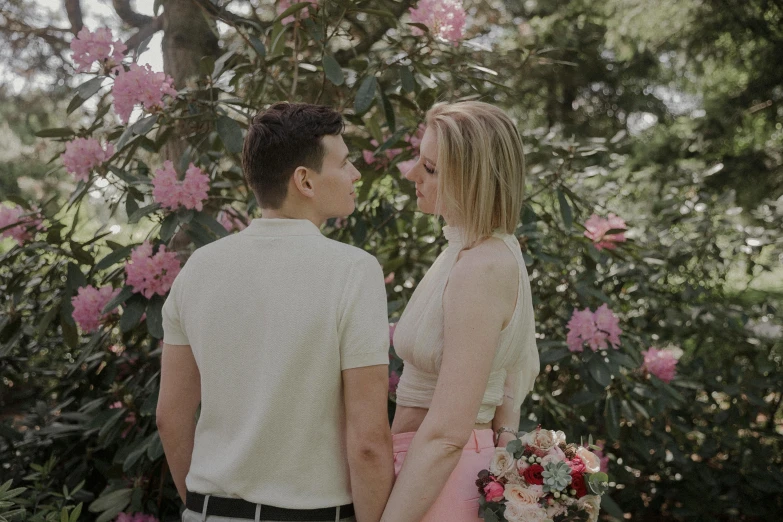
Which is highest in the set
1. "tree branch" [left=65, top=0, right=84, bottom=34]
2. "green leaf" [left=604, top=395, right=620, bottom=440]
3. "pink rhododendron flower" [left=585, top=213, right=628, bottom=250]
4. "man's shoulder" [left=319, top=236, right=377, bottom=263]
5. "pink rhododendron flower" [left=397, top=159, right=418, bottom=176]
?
"tree branch" [left=65, top=0, right=84, bottom=34]

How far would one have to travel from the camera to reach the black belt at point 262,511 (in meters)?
1.34

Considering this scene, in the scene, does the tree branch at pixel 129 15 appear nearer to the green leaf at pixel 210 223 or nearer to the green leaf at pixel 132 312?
the green leaf at pixel 210 223

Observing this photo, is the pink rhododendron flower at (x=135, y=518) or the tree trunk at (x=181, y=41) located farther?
the tree trunk at (x=181, y=41)

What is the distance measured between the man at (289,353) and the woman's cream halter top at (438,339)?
8.0 inches

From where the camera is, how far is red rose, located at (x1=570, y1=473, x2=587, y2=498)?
141 centimetres

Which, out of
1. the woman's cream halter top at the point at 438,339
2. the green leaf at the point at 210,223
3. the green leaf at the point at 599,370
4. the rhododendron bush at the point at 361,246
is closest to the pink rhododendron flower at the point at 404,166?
the rhododendron bush at the point at 361,246

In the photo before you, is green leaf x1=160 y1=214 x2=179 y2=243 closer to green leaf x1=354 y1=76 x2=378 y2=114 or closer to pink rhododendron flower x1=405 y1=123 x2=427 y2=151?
green leaf x1=354 y1=76 x2=378 y2=114

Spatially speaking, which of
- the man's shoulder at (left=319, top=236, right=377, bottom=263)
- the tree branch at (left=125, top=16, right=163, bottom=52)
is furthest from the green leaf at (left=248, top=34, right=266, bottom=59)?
the man's shoulder at (left=319, top=236, right=377, bottom=263)

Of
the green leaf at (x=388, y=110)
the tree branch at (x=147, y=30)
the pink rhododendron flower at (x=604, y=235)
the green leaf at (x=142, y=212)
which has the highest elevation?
the tree branch at (x=147, y=30)

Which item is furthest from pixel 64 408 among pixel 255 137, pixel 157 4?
pixel 255 137

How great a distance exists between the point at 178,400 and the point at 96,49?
55.9 inches

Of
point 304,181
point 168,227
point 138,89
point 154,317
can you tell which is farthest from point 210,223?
point 304,181

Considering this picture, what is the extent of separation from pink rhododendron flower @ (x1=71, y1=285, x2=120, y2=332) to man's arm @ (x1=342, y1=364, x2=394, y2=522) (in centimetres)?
142

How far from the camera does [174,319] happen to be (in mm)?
1480
